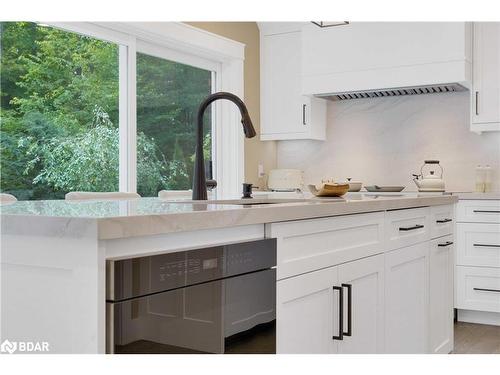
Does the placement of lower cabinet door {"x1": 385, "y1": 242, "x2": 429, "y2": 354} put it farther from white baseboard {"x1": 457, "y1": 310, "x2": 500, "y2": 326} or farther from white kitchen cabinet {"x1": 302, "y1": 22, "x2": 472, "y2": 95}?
white kitchen cabinet {"x1": 302, "y1": 22, "x2": 472, "y2": 95}

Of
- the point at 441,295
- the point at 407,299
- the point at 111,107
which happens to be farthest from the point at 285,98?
the point at 407,299

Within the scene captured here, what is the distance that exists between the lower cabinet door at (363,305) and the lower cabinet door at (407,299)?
9 centimetres

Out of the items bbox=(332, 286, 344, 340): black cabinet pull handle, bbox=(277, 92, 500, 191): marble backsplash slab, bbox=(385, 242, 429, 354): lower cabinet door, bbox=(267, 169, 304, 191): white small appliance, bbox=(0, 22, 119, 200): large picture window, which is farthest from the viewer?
bbox=(267, 169, 304, 191): white small appliance

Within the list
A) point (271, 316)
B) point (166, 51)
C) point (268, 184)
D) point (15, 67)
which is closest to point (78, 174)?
point (15, 67)

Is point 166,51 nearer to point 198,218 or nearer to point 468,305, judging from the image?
point 468,305

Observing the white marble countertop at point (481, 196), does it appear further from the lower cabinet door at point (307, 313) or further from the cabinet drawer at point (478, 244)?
the lower cabinet door at point (307, 313)

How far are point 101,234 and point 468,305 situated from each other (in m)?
3.61

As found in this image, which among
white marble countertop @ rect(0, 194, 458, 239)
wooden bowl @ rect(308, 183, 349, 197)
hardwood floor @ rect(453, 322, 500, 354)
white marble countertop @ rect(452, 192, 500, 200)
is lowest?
hardwood floor @ rect(453, 322, 500, 354)

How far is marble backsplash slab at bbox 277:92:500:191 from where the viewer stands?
4.72 metres

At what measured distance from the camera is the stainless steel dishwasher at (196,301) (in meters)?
1.14

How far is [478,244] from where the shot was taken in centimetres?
411

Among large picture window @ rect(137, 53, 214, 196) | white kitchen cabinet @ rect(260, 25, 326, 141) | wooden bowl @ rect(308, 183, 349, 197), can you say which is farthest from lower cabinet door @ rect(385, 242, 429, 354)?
white kitchen cabinet @ rect(260, 25, 326, 141)

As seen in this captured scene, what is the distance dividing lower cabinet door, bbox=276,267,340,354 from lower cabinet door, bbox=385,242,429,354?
1.62ft

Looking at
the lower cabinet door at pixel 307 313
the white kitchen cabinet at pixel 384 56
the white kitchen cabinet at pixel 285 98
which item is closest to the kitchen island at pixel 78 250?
the lower cabinet door at pixel 307 313
